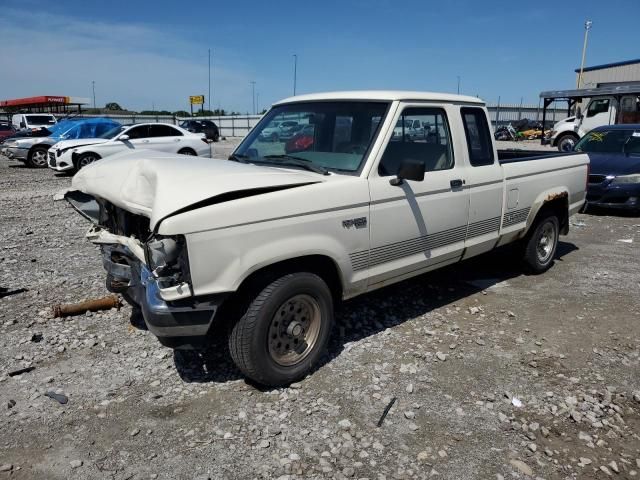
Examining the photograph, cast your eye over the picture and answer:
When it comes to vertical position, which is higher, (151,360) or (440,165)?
(440,165)

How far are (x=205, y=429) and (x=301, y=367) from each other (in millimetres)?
807

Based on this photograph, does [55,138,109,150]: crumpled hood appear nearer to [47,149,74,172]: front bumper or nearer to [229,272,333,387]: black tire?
[47,149,74,172]: front bumper

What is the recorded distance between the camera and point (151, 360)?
4.02 meters

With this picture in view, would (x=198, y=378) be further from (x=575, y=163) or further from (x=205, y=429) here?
(x=575, y=163)

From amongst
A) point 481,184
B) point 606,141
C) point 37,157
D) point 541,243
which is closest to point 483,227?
point 481,184

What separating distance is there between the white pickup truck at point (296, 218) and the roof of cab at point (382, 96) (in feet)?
0.05

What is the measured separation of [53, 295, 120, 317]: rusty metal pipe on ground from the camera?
472 cm

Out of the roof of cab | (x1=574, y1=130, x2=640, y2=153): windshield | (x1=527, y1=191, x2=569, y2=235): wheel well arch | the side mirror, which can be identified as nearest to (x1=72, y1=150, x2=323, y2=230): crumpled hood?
the side mirror

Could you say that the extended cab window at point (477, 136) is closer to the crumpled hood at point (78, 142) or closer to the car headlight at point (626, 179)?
the car headlight at point (626, 179)

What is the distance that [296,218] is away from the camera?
3.40 metres

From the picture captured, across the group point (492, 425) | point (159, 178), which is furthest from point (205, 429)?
point (492, 425)

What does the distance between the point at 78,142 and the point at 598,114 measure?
68.9 ft

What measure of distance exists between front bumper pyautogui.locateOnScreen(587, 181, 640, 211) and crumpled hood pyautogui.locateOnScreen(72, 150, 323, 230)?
8.02m

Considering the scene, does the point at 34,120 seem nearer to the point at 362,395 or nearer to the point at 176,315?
the point at 176,315
